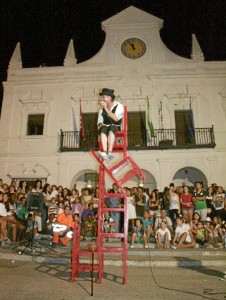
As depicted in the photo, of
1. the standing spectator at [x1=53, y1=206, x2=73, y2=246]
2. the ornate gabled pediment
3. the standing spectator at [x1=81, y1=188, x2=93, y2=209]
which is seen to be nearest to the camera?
the standing spectator at [x1=53, y1=206, x2=73, y2=246]

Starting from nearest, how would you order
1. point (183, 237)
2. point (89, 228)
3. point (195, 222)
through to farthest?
1. point (183, 237)
2. point (195, 222)
3. point (89, 228)

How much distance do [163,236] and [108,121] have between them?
5469mm

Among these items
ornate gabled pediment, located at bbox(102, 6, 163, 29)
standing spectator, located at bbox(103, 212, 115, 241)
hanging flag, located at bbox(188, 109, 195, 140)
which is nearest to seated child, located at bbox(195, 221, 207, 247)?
standing spectator, located at bbox(103, 212, 115, 241)

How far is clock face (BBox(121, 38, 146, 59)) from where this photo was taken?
16.6 metres

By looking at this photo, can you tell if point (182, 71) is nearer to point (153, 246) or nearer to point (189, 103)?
point (189, 103)

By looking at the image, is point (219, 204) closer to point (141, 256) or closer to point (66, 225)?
point (141, 256)

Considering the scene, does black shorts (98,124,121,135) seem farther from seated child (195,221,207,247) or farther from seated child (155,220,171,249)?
seated child (195,221,207,247)

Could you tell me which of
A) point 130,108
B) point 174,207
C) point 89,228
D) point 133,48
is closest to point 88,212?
point 89,228

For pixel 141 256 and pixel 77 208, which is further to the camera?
pixel 77 208

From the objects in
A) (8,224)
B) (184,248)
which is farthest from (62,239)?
(184,248)

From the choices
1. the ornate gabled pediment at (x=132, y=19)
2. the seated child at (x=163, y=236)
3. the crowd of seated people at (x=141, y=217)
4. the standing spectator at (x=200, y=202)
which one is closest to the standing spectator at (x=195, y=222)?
the crowd of seated people at (x=141, y=217)

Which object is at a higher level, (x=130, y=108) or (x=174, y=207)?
(x=130, y=108)

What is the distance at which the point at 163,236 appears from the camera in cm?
907

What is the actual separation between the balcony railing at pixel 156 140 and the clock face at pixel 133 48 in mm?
4763
